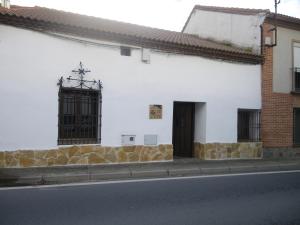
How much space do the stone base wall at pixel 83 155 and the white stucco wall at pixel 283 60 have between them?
5663 millimetres

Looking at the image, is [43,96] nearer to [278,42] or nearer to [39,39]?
[39,39]

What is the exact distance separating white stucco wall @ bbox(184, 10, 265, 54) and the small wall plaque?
16.9 ft

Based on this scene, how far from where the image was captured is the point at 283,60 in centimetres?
1429

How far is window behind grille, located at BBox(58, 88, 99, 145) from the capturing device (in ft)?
33.0

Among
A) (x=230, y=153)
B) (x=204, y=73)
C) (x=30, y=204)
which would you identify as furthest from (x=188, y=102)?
(x=30, y=204)

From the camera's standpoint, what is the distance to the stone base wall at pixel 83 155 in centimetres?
926

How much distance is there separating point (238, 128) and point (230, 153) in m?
1.29

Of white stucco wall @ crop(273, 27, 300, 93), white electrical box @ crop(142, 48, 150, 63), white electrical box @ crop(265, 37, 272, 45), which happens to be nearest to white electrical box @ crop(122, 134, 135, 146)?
white electrical box @ crop(142, 48, 150, 63)

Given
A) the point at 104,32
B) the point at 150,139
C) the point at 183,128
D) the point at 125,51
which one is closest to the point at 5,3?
the point at 104,32

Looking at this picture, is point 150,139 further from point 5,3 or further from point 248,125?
point 5,3

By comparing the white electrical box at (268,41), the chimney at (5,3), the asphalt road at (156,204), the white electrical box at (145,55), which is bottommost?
the asphalt road at (156,204)

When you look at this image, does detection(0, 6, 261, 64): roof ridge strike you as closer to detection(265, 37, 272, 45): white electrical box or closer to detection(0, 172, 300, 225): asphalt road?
detection(265, 37, 272, 45): white electrical box

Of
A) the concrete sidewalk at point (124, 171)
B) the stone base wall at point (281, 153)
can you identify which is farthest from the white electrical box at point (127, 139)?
the stone base wall at point (281, 153)

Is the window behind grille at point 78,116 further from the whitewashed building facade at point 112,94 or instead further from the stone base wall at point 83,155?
the stone base wall at point 83,155
